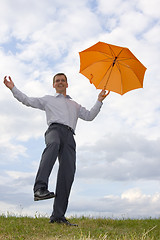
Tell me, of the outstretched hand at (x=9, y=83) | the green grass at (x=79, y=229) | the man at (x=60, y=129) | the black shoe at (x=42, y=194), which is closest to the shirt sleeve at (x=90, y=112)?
the man at (x=60, y=129)

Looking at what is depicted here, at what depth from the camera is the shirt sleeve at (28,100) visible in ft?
22.0

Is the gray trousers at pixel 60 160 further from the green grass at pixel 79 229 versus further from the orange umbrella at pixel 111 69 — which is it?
the orange umbrella at pixel 111 69

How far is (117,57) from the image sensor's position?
7.39m

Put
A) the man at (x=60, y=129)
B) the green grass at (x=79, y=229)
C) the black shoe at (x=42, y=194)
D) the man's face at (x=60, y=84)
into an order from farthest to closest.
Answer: the man's face at (x=60, y=84) → the man at (x=60, y=129) → the green grass at (x=79, y=229) → the black shoe at (x=42, y=194)

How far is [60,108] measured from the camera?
277 inches

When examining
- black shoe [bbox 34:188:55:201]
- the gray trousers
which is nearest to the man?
the gray trousers

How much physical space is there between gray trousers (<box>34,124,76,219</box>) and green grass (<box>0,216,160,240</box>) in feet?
1.72

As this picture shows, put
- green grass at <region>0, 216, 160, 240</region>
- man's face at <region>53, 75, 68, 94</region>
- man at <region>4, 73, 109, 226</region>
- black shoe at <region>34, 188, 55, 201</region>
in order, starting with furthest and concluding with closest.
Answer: man's face at <region>53, 75, 68, 94</region> < man at <region>4, 73, 109, 226</region> < green grass at <region>0, 216, 160, 240</region> < black shoe at <region>34, 188, 55, 201</region>

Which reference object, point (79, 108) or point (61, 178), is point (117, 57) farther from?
point (61, 178)

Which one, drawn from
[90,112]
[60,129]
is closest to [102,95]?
[90,112]

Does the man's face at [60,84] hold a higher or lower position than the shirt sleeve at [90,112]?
higher

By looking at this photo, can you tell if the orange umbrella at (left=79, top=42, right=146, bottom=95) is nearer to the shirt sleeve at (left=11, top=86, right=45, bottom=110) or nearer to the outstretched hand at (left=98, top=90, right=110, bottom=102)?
the outstretched hand at (left=98, top=90, right=110, bottom=102)

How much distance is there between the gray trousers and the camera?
6.45 meters

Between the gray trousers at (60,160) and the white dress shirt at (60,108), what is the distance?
207mm
